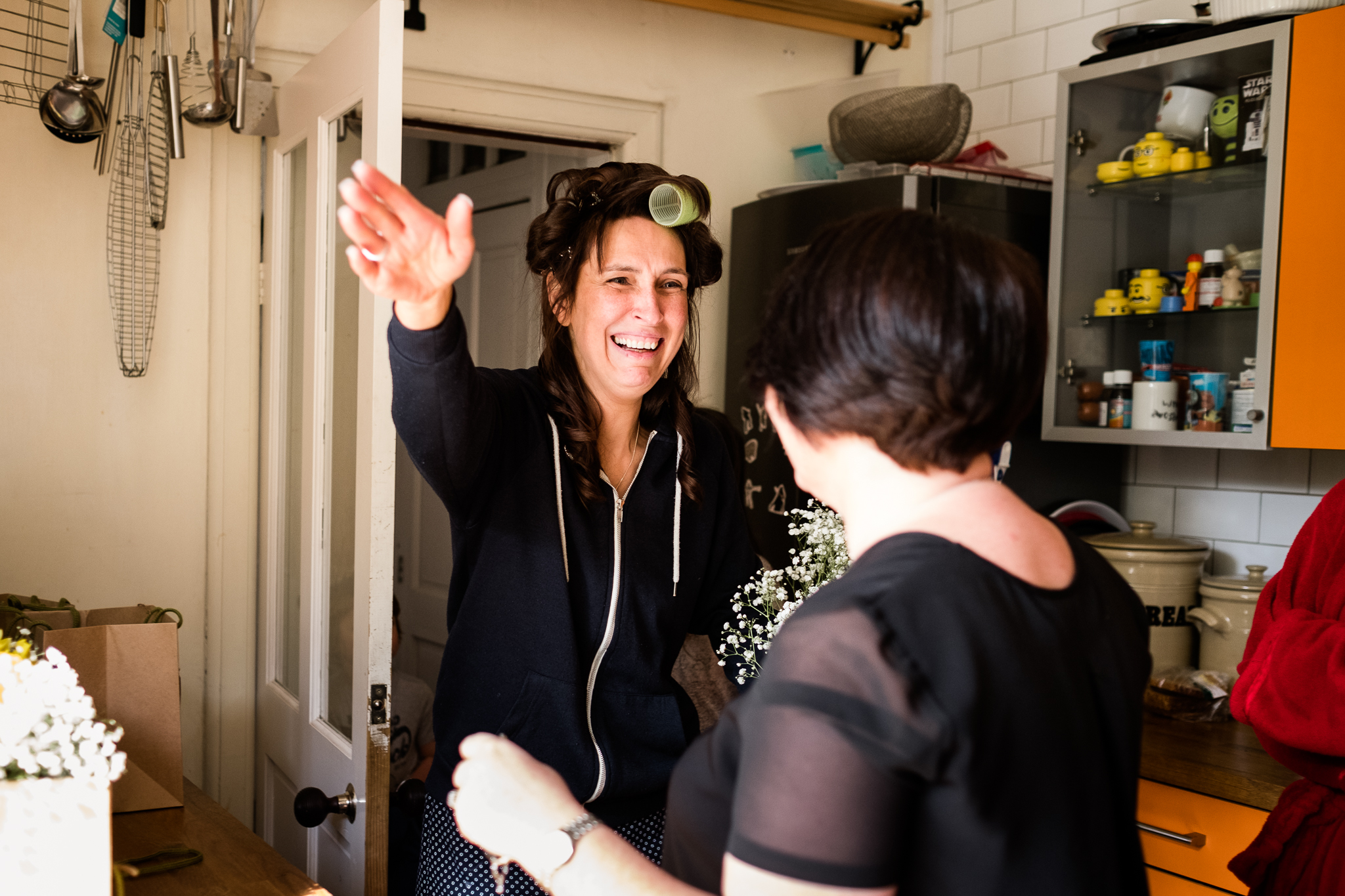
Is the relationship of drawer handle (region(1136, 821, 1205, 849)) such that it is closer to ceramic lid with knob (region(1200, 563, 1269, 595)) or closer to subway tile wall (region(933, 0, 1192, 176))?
ceramic lid with knob (region(1200, 563, 1269, 595))

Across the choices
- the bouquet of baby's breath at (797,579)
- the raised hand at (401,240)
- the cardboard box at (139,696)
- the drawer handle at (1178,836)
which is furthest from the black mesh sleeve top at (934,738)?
the drawer handle at (1178,836)

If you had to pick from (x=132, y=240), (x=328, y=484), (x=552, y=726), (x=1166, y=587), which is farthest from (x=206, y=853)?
(x=1166, y=587)

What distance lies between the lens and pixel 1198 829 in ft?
6.61

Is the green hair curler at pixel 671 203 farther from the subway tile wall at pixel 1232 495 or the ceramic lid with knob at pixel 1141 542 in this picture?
the subway tile wall at pixel 1232 495

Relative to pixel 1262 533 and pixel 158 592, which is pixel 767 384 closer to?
pixel 158 592

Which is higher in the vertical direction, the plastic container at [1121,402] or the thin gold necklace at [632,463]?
the plastic container at [1121,402]

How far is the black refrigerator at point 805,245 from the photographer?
8.43 feet

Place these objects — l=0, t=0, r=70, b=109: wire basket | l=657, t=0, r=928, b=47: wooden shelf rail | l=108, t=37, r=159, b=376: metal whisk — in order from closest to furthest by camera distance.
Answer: l=0, t=0, r=70, b=109: wire basket, l=108, t=37, r=159, b=376: metal whisk, l=657, t=0, r=928, b=47: wooden shelf rail

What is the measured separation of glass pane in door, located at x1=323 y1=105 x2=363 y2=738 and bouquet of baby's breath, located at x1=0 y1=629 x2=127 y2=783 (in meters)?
0.84

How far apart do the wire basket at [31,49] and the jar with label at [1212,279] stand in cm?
233

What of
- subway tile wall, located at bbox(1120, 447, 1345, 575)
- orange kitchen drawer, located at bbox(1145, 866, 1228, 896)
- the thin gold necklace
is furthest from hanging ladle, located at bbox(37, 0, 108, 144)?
subway tile wall, located at bbox(1120, 447, 1345, 575)

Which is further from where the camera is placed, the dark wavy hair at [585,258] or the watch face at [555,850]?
the dark wavy hair at [585,258]

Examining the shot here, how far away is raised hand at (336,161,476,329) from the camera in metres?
0.92

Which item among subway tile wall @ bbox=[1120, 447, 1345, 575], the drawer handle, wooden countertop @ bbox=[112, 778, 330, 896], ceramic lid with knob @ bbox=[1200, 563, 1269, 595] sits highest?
subway tile wall @ bbox=[1120, 447, 1345, 575]
